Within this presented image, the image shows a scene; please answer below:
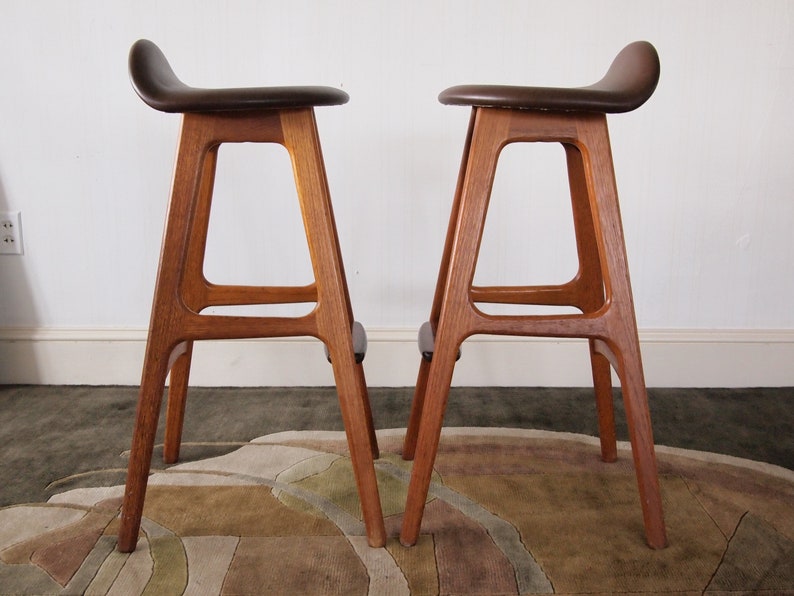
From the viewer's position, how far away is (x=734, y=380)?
183cm

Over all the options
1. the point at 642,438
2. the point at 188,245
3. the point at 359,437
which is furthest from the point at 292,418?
the point at 642,438

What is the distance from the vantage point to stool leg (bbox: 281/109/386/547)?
99cm

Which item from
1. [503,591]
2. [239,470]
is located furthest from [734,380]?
[239,470]

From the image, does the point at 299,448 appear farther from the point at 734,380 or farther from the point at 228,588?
the point at 734,380

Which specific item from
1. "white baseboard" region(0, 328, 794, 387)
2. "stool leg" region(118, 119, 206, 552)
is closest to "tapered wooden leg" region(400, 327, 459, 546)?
"stool leg" region(118, 119, 206, 552)

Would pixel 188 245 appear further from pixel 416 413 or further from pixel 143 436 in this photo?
pixel 416 413

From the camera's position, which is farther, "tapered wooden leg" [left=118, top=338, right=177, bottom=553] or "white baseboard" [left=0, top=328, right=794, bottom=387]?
"white baseboard" [left=0, top=328, right=794, bottom=387]

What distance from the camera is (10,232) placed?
175cm

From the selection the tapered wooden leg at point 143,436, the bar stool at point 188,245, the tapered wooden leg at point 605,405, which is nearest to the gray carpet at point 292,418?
the tapered wooden leg at point 605,405

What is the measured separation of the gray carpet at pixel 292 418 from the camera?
1.38 metres

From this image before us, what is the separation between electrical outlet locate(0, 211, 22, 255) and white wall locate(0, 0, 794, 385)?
2cm

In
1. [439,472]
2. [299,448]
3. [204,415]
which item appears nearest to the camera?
[439,472]

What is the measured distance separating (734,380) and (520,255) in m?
0.68

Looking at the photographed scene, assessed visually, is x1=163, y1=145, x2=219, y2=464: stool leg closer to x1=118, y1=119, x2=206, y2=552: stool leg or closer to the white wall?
x1=118, y1=119, x2=206, y2=552: stool leg
